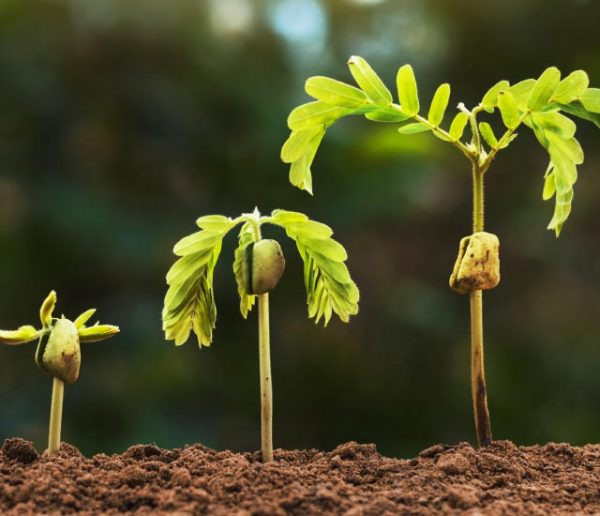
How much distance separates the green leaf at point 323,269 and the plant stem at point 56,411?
354mm

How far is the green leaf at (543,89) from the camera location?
115 centimetres

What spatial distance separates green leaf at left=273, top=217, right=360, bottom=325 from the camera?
1.16m

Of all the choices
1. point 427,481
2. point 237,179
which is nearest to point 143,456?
point 427,481

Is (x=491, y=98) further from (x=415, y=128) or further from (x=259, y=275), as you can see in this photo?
(x=259, y=275)

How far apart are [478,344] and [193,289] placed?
0.41 metres

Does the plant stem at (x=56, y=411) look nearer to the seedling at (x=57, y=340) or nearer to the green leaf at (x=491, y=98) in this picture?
the seedling at (x=57, y=340)

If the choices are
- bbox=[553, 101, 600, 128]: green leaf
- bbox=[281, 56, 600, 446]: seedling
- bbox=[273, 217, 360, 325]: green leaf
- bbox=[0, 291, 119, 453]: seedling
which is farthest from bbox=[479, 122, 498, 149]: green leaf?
bbox=[0, 291, 119, 453]: seedling

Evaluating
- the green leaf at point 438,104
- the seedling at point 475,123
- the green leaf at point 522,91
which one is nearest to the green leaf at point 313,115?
the seedling at point 475,123

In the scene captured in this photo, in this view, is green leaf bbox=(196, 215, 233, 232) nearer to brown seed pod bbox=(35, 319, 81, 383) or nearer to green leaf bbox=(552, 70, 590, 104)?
brown seed pod bbox=(35, 319, 81, 383)

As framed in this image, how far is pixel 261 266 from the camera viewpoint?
109cm

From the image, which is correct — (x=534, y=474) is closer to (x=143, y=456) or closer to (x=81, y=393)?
(x=143, y=456)

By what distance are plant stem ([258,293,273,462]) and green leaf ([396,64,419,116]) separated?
1.10 ft

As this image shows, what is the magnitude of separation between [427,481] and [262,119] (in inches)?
49.9

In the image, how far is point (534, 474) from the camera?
1.15 meters
